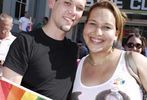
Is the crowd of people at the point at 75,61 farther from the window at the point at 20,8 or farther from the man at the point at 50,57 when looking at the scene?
the window at the point at 20,8

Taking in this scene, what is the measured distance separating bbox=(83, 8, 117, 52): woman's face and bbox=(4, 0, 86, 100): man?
0.59ft

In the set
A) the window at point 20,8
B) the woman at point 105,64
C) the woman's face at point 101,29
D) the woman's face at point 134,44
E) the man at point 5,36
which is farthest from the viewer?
the window at point 20,8

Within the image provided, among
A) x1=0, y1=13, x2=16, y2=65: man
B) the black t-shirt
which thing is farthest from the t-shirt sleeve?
x1=0, y1=13, x2=16, y2=65: man

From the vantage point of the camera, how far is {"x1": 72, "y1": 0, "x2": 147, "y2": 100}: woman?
98.4 inches

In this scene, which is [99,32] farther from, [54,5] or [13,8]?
[13,8]

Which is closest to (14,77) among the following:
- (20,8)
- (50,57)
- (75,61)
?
(50,57)

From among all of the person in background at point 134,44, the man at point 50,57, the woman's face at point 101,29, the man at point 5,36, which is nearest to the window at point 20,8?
the man at point 5,36

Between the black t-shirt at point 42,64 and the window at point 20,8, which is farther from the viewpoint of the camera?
the window at point 20,8

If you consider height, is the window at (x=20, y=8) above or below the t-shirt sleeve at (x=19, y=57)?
below

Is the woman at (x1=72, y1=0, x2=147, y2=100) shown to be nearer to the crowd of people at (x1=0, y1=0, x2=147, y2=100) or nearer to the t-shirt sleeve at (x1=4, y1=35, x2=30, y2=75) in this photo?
the crowd of people at (x1=0, y1=0, x2=147, y2=100)

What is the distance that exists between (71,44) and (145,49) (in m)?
2.33

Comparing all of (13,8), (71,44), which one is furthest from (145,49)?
(13,8)

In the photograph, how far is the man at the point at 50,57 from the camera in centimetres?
258

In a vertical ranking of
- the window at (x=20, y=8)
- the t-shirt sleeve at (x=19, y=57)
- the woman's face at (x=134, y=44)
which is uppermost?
the t-shirt sleeve at (x=19, y=57)
